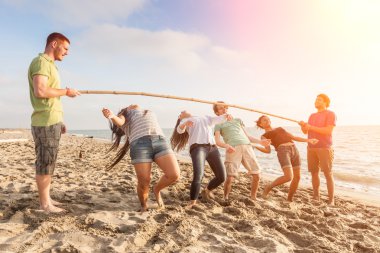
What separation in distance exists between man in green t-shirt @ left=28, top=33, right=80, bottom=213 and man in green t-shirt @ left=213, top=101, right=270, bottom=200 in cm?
279

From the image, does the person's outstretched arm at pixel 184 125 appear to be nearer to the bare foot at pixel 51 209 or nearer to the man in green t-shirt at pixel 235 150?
the man in green t-shirt at pixel 235 150

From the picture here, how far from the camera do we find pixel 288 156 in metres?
6.09

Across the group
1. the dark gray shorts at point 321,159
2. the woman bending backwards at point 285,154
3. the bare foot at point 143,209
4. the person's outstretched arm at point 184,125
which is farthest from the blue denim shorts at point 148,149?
the dark gray shorts at point 321,159

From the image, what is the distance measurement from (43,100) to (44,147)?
605 millimetres

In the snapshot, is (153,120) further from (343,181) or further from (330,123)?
(343,181)

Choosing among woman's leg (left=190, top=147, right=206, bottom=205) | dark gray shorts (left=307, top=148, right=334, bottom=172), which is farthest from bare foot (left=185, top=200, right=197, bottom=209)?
dark gray shorts (left=307, top=148, right=334, bottom=172)

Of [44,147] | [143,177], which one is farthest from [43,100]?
[143,177]

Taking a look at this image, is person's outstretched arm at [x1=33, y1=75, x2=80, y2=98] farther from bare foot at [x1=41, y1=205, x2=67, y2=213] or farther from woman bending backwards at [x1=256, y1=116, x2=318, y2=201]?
woman bending backwards at [x1=256, y1=116, x2=318, y2=201]

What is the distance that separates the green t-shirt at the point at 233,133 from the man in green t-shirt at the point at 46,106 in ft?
9.71

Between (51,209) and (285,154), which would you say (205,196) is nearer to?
(285,154)

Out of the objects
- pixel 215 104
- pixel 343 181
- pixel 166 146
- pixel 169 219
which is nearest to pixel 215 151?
pixel 215 104

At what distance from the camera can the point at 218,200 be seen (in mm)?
5426

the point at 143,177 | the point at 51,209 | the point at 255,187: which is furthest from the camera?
the point at 255,187

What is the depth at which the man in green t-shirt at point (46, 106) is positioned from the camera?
3.97m
